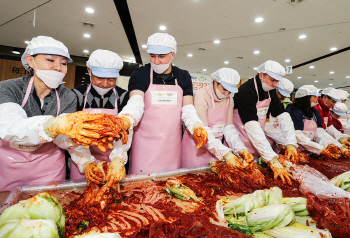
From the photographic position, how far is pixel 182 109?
261 cm

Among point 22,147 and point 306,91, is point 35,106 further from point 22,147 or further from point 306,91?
point 306,91

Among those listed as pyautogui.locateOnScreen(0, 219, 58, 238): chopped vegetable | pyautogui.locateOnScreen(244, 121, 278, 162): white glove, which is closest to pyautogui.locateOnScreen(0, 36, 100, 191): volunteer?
pyautogui.locateOnScreen(0, 219, 58, 238): chopped vegetable

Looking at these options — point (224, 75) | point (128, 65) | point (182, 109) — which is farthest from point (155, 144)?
Result: point (128, 65)

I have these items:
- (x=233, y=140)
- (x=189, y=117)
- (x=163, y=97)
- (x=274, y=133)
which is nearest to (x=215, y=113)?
(x=233, y=140)

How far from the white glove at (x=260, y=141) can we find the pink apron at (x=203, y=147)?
360 mm

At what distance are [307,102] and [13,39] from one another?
36.0ft

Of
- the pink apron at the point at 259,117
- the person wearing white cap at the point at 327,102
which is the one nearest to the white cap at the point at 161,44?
the pink apron at the point at 259,117

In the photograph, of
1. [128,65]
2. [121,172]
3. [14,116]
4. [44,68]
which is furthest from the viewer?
[128,65]

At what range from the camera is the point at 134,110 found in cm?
206

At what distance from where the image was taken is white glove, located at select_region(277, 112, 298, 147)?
3.06 m

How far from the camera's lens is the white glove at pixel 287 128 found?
3.06 meters

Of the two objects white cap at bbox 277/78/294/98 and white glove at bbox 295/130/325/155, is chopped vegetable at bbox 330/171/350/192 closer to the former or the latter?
white glove at bbox 295/130/325/155

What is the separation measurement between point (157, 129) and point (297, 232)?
175cm

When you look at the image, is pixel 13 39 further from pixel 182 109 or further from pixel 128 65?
pixel 182 109
